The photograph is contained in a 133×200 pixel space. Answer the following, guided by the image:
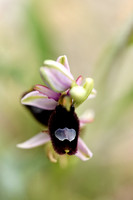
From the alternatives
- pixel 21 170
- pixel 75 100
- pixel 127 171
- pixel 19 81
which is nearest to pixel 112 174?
pixel 127 171

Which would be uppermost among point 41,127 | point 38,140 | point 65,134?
point 65,134

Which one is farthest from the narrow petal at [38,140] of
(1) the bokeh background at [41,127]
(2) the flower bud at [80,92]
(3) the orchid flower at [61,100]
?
(1) the bokeh background at [41,127]

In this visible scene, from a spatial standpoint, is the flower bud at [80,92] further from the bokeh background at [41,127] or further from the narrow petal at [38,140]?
the bokeh background at [41,127]

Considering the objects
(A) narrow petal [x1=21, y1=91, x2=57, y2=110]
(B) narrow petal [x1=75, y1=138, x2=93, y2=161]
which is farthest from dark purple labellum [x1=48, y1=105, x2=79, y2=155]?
(B) narrow petal [x1=75, y1=138, x2=93, y2=161]

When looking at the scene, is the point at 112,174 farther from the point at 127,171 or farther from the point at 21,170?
the point at 21,170

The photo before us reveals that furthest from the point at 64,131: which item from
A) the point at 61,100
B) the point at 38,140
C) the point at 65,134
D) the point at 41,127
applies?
the point at 41,127

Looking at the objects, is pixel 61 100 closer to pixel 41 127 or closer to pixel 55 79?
pixel 55 79

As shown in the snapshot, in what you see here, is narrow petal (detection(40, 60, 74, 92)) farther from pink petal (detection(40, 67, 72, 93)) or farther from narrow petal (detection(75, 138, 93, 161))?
narrow petal (detection(75, 138, 93, 161))
